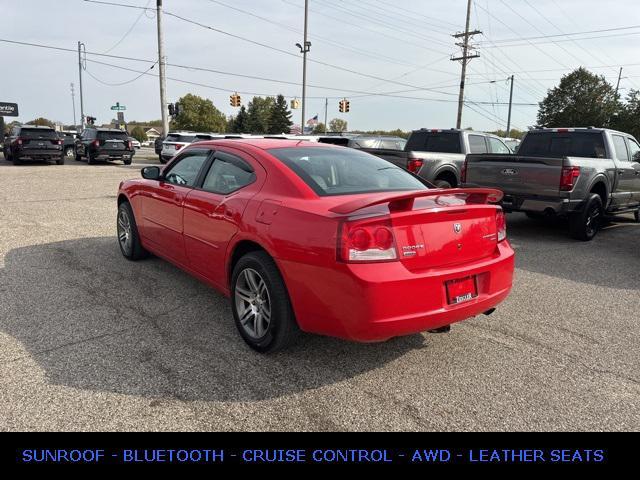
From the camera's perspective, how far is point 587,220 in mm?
7766

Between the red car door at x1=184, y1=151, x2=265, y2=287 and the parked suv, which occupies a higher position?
the parked suv

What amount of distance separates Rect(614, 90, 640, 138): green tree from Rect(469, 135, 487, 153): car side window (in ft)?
124

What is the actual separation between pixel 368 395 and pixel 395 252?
0.92m

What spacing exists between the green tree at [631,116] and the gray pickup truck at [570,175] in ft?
126

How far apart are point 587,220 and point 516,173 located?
1405mm

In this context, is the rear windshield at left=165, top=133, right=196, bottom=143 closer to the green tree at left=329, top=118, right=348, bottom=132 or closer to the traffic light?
the traffic light

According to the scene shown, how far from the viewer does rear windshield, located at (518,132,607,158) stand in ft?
28.0

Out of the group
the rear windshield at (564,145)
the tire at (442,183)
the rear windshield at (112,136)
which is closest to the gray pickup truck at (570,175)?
the rear windshield at (564,145)

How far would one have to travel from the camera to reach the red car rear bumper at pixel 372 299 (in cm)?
276

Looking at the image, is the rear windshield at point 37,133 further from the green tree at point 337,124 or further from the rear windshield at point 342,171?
the green tree at point 337,124

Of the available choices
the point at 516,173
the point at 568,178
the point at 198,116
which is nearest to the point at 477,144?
the point at 516,173

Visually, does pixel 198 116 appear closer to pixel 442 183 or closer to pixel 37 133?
pixel 37 133

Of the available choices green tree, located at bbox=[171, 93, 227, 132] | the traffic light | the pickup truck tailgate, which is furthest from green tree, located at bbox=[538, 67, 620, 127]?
green tree, located at bbox=[171, 93, 227, 132]
